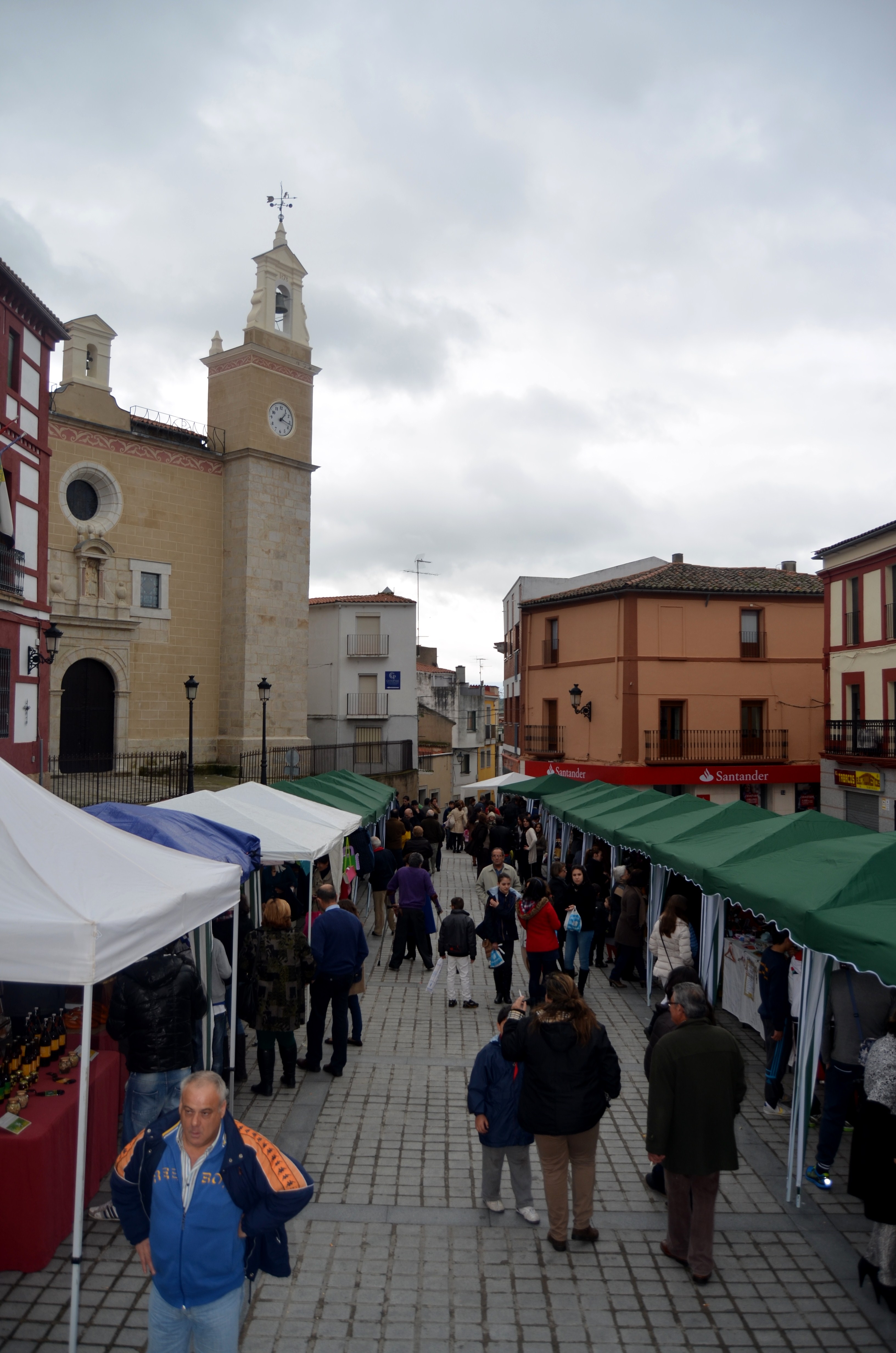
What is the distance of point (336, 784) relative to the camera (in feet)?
57.6

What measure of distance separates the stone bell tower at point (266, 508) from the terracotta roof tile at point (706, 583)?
10753 millimetres

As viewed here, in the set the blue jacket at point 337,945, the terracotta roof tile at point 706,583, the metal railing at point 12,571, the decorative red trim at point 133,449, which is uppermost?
the decorative red trim at point 133,449

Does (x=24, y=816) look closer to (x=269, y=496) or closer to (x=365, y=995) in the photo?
(x=365, y=995)

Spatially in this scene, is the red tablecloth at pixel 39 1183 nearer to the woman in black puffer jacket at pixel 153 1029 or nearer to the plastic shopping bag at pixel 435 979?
the woman in black puffer jacket at pixel 153 1029

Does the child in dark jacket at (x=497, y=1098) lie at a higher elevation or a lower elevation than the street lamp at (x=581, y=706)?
lower

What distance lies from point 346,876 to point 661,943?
5.82 meters

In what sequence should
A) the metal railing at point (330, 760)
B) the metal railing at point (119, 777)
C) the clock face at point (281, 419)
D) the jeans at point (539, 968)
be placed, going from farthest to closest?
the clock face at point (281, 419)
the metal railing at point (330, 760)
the metal railing at point (119, 777)
the jeans at point (539, 968)

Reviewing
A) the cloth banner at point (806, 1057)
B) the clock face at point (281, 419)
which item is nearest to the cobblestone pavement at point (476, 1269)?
the cloth banner at point (806, 1057)

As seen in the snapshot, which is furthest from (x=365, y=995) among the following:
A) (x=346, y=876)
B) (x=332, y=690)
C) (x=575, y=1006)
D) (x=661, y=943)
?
(x=332, y=690)

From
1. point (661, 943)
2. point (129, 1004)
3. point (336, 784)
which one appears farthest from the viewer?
point (336, 784)

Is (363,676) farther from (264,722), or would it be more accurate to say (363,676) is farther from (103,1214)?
(103,1214)

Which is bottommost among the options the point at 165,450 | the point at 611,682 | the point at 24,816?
the point at 24,816

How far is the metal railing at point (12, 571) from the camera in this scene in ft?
54.8

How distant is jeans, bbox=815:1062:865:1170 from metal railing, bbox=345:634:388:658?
106 ft
